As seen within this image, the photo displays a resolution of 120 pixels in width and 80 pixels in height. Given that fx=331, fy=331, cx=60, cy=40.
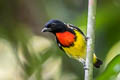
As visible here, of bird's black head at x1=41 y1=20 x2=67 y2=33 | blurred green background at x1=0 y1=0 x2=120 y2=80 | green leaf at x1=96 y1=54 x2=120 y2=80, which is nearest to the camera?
green leaf at x1=96 y1=54 x2=120 y2=80

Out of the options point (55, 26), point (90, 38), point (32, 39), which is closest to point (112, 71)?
point (90, 38)

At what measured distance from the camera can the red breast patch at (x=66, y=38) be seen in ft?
5.92

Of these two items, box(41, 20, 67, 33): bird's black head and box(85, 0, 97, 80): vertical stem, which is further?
box(41, 20, 67, 33): bird's black head

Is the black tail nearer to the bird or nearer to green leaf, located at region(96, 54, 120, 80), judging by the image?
the bird

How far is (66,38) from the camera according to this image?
1.80 m

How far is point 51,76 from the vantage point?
2488 millimetres

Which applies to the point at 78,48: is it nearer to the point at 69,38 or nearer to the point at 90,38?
the point at 69,38

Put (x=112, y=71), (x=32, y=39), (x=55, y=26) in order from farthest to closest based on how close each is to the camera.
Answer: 1. (x=32, y=39)
2. (x=55, y=26)
3. (x=112, y=71)

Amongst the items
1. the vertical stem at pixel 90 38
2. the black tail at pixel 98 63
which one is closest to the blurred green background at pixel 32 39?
the black tail at pixel 98 63

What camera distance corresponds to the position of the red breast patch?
1.81 meters

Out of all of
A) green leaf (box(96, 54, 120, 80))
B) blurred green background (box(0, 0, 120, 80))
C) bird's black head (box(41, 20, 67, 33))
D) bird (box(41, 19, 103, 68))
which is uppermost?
green leaf (box(96, 54, 120, 80))

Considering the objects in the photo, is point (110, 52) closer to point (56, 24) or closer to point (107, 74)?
point (56, 24)

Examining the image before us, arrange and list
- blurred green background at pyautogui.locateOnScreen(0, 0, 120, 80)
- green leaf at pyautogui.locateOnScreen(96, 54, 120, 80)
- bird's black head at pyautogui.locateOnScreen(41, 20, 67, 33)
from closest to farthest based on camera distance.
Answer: green leaf at pyautogui.locateOnScreen(96, 54, 120, 80), bird's black head at pyautogui.locateOnScreen(41, 20, 67, 33), blurred green background at pyautogui.locateOnScreen(0, 0, 120, 80)

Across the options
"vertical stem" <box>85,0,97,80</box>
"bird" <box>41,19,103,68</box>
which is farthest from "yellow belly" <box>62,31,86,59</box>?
"vertical stem" <box>85,0,97,80</box>
